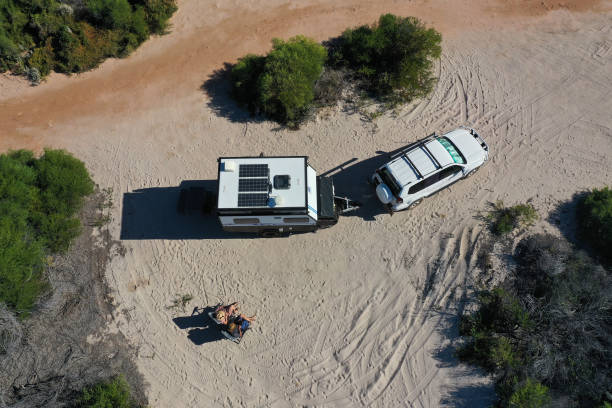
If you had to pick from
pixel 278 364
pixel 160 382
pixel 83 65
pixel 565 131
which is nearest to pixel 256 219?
pixel 278 364

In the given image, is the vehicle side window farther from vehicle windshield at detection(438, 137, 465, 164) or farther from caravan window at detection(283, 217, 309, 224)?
caravan window at detection(283, 217, 309, 224)

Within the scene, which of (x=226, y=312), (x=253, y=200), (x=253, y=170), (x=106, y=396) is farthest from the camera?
(x=226, y=312)

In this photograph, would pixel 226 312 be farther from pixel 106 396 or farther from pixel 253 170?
pixel 253 170

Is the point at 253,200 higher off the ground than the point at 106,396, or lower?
higher

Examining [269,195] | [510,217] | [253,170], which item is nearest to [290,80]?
[253,170]

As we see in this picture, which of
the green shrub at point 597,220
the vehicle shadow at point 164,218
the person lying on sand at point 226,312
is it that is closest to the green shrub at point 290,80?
the vehicle shadow at point 164,218

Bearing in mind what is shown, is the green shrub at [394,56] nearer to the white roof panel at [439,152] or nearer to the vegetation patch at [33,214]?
the white roof panel at [439,152]
